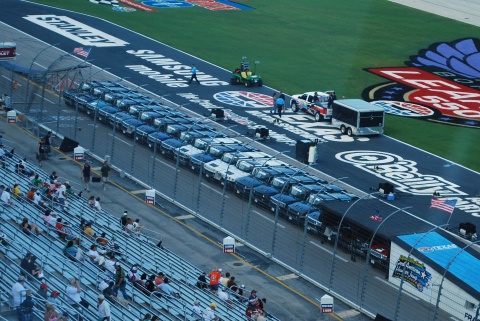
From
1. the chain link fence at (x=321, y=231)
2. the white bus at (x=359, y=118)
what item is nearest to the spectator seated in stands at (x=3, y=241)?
the chain link fence at (x=321, y=231)

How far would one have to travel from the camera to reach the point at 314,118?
2749 inches

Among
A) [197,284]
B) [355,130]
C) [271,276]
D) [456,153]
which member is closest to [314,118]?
[355,130]

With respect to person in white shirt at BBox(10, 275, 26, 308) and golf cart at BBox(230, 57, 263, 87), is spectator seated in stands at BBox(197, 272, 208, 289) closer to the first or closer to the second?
person in white shirt at BBox(10, 275, 26, 308)

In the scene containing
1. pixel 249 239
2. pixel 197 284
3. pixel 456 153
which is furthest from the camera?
pixel 456 153

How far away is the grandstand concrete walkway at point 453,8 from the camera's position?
101m

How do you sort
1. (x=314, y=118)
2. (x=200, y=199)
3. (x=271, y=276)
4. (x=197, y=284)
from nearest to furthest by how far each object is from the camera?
(x=197, y=284)
(x=271, y=276)
(x=200, y=199)
(x=314, y=118)

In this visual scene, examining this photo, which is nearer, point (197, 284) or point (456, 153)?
point (197, 284)

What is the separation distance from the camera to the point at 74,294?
34156mm

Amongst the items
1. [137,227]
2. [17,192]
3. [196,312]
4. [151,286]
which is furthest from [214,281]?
[17,192]

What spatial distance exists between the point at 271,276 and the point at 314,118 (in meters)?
26.4

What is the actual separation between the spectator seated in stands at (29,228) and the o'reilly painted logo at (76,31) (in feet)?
147

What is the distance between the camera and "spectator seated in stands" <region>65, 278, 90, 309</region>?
34094 mm

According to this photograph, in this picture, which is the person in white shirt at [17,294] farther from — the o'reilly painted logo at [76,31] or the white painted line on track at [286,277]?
the o'reilly painted logo at [76,31]

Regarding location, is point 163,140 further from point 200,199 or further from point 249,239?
point 249,239
